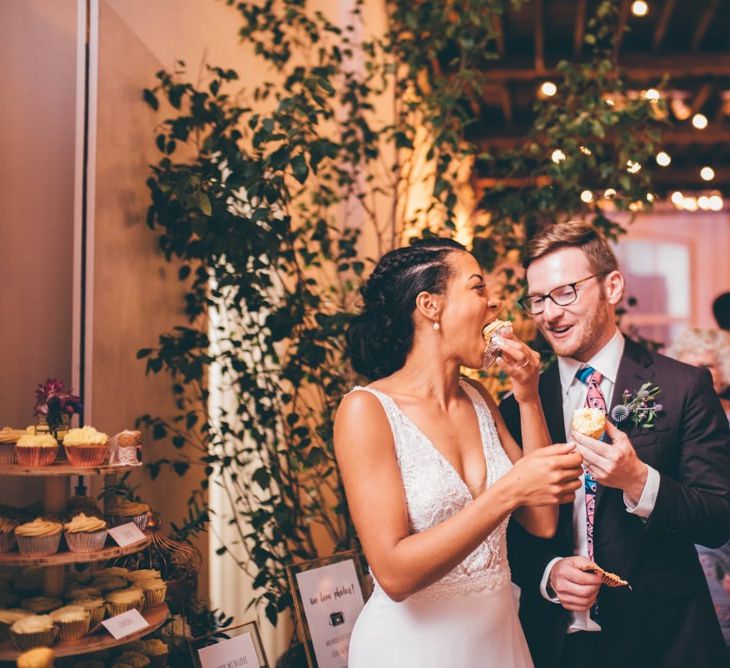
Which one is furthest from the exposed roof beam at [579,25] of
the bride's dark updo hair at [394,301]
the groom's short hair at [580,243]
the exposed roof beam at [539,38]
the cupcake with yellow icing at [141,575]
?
the cupcake with yellow icing at [141,575]

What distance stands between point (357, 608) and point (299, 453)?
31.2 inches

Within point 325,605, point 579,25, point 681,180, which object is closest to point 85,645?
point 325,605

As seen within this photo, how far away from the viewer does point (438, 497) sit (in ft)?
6.13

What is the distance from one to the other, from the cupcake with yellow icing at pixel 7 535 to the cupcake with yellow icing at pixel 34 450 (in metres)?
0.14

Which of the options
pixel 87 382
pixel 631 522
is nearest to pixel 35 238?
pixel 87 382

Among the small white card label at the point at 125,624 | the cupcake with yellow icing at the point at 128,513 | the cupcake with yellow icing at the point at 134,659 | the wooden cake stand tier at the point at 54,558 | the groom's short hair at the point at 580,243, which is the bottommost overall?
the cupcake with yellow icing at the point at 134,659

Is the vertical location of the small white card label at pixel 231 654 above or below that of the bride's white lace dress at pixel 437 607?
below

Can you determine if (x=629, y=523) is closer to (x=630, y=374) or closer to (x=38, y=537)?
(x=630, y=374)

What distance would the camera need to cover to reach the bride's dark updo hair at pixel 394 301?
204 centimetres

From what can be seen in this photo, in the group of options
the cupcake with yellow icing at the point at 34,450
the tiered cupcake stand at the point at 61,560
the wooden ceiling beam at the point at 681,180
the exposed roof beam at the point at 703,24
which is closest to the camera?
Result: the tiered cupcake stand at the point at 61,560

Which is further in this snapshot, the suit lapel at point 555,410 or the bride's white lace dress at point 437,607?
the suit lapel at point 555,410

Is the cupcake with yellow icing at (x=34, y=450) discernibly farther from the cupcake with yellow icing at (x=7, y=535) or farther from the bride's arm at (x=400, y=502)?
the bride's arm at (x=400, y=502)

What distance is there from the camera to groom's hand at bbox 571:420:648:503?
1826 mm

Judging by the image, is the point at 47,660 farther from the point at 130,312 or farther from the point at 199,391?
the point at 199,391
